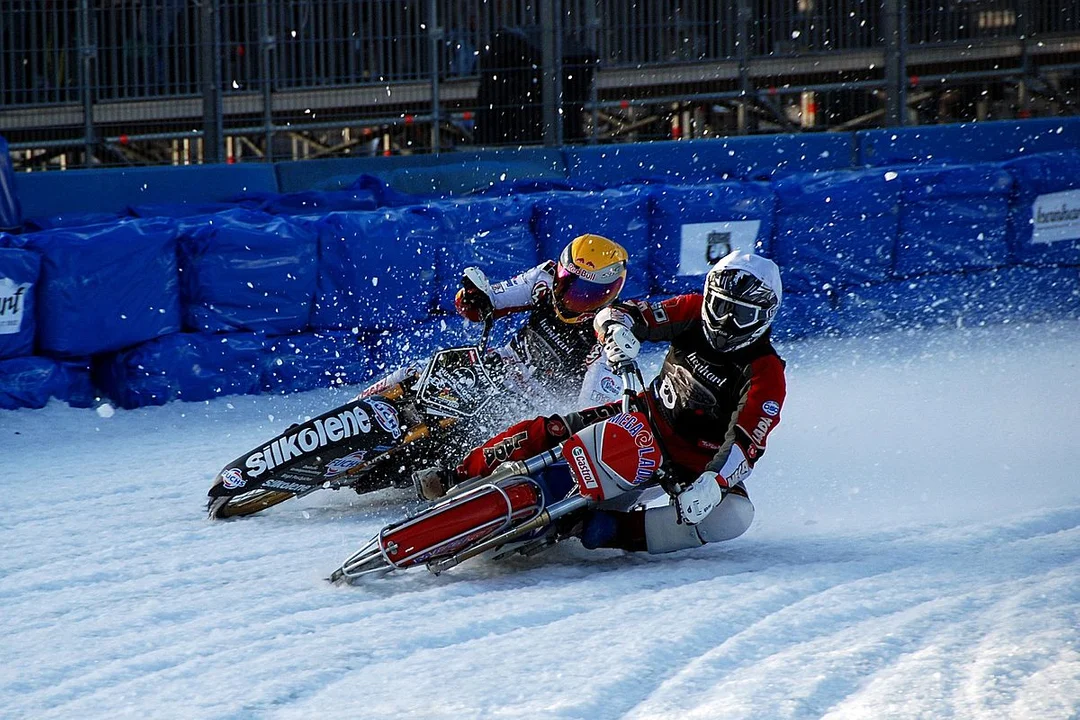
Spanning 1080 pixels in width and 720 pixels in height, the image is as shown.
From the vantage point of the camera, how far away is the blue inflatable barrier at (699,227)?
29.5ft

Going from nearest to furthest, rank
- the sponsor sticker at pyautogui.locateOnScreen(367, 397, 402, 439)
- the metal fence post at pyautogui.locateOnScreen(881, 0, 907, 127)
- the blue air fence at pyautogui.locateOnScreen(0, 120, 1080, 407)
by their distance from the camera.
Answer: the sponsor sticker at pyautogui.locateOnScreen(367, 397, 402, 439), the blue air fence at pyautogui.locateOnScreen(0, 120, 1080, 407), the metal fence post at pyautogui.locateOnScreen(881, 0, 907, 127)

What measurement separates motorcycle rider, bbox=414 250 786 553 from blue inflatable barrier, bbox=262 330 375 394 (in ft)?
9.85

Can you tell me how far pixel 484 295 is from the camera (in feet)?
19.2

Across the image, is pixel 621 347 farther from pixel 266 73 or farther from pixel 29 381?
pixel 266 73

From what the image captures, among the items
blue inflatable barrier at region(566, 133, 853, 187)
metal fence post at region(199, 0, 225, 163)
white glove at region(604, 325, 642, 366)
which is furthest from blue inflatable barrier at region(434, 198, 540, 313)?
white glove at region(604, 325, 642, 366)

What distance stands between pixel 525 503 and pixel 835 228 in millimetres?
5780

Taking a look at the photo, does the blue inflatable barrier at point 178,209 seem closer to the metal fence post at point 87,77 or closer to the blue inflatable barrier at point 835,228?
the metal fence post at point 87,77

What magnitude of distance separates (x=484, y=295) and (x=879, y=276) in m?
4.78

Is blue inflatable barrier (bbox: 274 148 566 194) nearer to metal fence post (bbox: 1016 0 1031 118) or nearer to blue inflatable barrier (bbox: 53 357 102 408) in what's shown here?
blue inflatable barrier (bbox: 53 357 102 408)

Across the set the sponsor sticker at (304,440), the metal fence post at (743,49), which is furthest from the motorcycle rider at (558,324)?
the metal fence post at (743,49)

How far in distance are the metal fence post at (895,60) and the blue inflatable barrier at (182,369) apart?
608 cm

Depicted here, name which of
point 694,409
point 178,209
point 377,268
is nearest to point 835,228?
point 377,268

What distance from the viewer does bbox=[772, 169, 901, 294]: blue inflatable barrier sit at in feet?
30.7

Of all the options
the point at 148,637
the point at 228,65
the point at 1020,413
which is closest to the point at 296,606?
the point at 148,637
